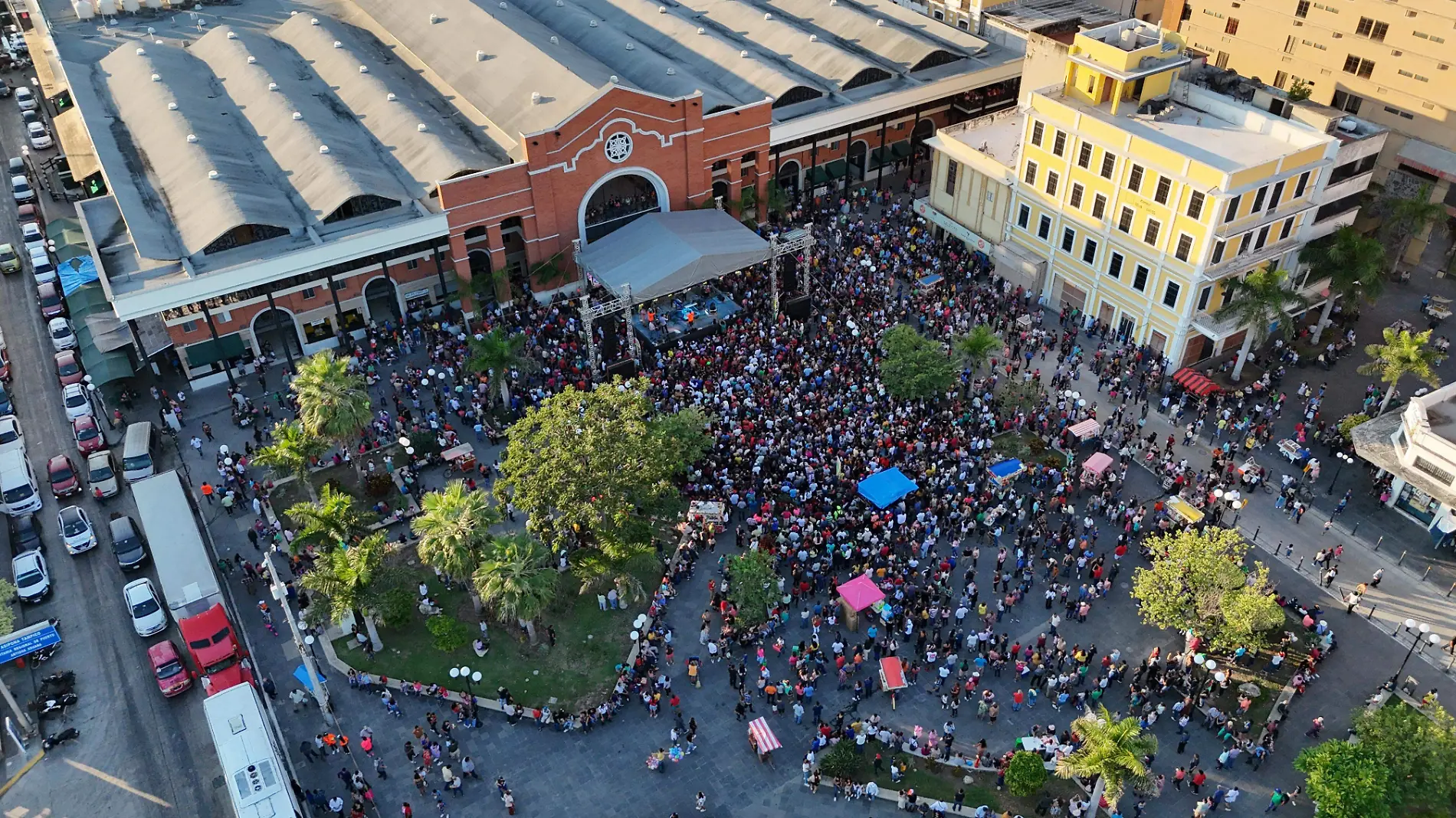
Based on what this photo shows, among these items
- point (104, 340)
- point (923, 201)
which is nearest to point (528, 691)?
point (104, 340)

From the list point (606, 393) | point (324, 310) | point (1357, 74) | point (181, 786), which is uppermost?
point (1357, 74)

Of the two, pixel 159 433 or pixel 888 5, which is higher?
pixel 888 5

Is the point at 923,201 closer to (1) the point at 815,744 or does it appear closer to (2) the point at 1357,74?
(2) the point at 1357,74

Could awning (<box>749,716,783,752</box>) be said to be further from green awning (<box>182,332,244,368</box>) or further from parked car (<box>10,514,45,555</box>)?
green awning (<box>182,332,244,368</box>)

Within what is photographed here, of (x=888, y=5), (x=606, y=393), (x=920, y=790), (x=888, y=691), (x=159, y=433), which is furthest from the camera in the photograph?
(x=888, y=5)

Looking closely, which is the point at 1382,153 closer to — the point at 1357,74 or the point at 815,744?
the point at 1357,74

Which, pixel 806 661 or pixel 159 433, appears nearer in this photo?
pixel 806 661

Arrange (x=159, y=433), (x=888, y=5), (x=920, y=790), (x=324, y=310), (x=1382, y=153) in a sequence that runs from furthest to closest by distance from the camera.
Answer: (x=888, y=5)
(x=1382, y=153)
(x=324, y=310)
(x=159, y=433)
(x=920, y=790)
